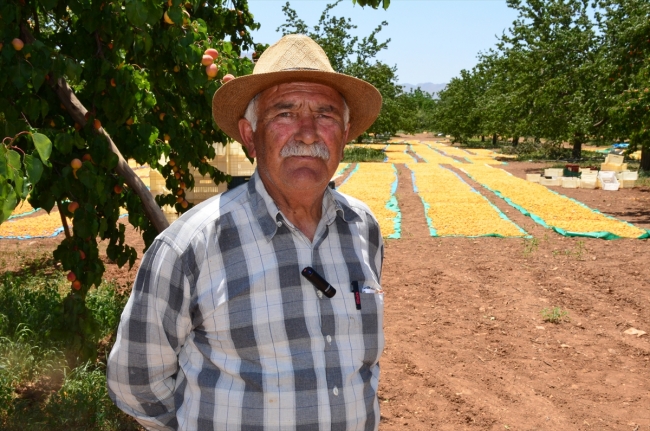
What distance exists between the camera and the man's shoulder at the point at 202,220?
1.61m

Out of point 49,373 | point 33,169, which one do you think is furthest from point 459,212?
point 33,169

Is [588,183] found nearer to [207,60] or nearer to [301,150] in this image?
[207,60]

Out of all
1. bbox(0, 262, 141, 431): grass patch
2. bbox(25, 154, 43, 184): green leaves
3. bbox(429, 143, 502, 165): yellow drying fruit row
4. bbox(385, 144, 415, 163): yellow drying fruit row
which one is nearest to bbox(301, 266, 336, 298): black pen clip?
bbox(25, 154, 43, 184): green leaves

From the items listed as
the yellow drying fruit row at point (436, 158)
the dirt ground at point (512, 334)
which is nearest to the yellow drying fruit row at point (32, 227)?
the dirt ground at point (512, 334)

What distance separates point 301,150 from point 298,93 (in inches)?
7.7

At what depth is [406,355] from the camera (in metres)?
4.97

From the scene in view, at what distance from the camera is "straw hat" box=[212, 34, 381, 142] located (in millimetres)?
1795

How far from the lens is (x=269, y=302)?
1.61 meters

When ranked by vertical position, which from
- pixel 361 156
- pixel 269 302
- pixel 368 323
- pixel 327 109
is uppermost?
pixel 327 109

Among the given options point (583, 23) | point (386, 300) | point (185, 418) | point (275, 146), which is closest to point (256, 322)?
point (185, 418)

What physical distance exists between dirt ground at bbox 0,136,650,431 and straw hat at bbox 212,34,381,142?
2.61 metres

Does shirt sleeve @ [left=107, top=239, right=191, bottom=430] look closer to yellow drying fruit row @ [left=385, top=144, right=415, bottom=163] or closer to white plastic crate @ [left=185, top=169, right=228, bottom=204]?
white plastic crate @ [left=185, top=169, right=228, bottom=204]

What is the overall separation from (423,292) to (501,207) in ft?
21.9

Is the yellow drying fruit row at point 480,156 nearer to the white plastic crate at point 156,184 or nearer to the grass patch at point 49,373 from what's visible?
the white plastic crate at point 156,184
